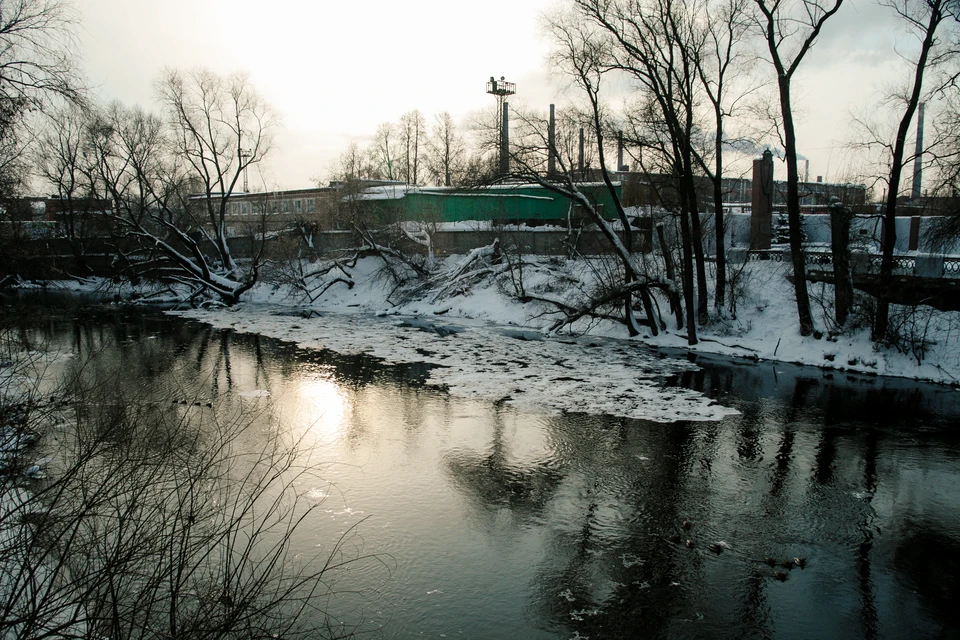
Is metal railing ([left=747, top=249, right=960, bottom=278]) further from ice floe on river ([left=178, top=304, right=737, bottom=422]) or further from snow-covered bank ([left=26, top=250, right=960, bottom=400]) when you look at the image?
ice floe on river ([left=178, top=304, right=737, bottom=422])

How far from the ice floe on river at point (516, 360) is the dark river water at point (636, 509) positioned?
80 cm

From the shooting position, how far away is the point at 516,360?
730 inches

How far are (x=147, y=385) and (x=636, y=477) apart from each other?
438 inches

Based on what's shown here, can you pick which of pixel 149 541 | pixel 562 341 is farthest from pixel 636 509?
pixel 562 341

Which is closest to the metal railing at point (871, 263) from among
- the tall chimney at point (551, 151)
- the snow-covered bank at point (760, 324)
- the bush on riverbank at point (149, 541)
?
the snow-covered bank at point (760, 324)

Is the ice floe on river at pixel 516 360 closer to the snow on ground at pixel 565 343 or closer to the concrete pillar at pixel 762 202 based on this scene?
the snow on ground at pixel 565 343

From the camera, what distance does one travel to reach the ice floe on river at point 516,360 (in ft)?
45.5

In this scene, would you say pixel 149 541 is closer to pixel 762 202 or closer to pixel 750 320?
pixel 750 320

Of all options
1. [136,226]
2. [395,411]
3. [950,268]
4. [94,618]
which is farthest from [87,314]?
[950,268]

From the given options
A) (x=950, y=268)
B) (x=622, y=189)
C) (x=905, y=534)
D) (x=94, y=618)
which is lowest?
(x=905, y=534)

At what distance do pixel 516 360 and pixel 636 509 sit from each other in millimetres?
10104

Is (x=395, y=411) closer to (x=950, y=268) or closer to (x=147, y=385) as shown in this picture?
(x=147, y=385)

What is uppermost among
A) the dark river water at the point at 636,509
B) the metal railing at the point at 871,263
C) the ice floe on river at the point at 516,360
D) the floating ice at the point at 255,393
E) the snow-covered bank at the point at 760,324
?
the metal railing at the point at 871,263

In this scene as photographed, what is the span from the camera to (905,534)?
8008 millimetres
